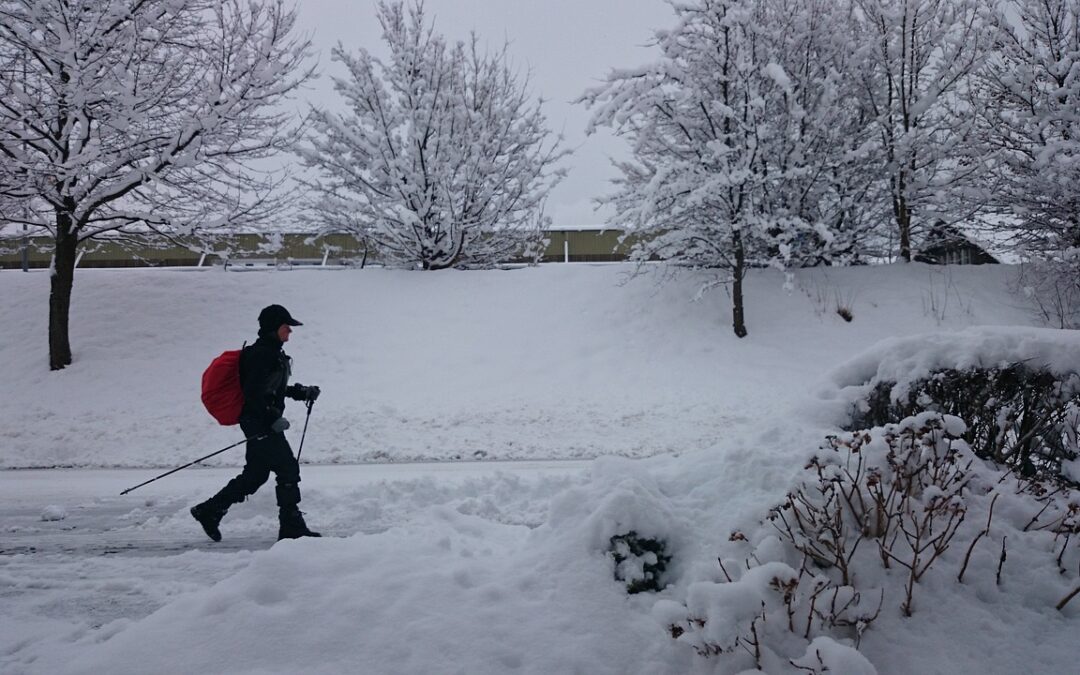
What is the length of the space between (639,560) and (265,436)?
3358mm

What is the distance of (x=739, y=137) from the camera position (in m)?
12.7

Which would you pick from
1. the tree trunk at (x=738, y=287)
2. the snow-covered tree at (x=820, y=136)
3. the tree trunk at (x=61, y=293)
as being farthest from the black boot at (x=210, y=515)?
the snow-covered tree at (x=820, y=136)

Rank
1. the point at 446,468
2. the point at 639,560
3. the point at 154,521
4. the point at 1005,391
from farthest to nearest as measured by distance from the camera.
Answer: the point at 446,468, the point at 154,521, the point at 1005,391, the point at 639,560

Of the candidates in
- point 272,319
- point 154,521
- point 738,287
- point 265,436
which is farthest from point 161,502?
point 738,287

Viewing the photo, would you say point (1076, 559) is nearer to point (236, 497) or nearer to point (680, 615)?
point (680, 615)

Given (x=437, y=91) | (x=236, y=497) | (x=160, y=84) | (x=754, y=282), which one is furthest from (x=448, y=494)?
(x=437, y=91)

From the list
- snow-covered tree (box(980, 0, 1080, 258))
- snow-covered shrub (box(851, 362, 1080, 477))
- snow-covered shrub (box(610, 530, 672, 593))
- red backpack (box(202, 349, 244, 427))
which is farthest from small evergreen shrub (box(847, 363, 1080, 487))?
snow-covered tree (box(980, 0, 1080, 258))

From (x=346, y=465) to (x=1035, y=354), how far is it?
7.08 metres

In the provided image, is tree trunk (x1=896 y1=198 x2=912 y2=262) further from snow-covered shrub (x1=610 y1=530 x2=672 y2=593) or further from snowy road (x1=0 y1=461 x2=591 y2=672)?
snow-covered shrub (x1=610 y1=530 x2=672 y2=593)

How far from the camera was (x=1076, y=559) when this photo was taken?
3.17 metres

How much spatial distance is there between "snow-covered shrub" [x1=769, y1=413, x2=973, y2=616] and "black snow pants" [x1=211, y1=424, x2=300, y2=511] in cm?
381

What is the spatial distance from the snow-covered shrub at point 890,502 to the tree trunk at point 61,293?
13.0 m

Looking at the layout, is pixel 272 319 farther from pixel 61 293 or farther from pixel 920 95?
pixel 920 95

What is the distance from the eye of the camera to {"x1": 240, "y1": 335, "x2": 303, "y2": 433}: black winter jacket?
5.07m
